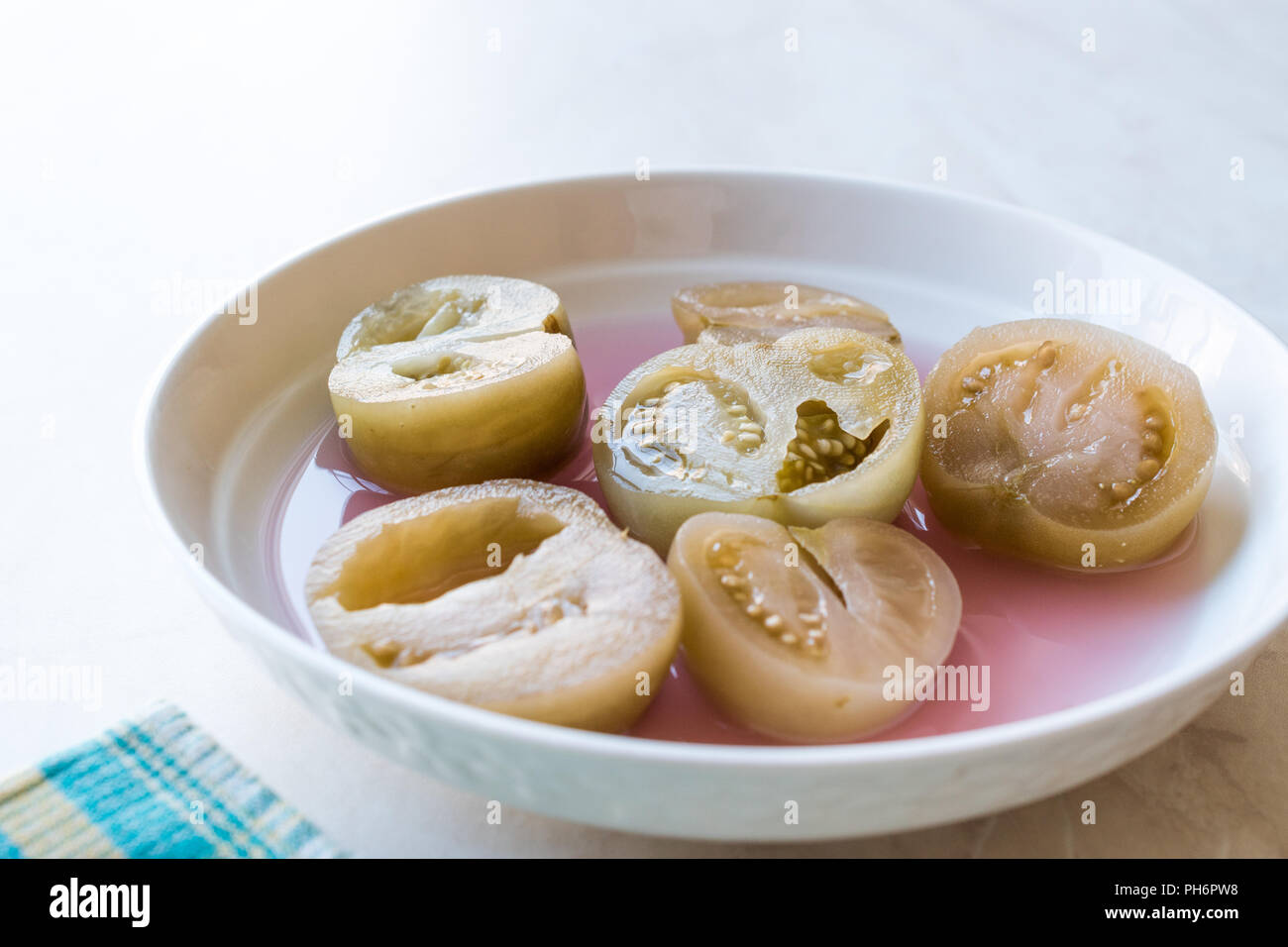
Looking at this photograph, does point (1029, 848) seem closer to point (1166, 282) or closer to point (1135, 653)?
point (1135, 653)

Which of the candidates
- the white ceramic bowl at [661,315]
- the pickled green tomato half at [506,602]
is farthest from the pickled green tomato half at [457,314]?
the pickled green tomato half at [506,602]

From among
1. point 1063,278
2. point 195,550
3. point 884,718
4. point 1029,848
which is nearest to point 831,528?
point 884,718

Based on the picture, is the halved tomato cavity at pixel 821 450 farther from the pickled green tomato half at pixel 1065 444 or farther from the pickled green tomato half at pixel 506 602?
the pickled green tomato half at pixel 506 602

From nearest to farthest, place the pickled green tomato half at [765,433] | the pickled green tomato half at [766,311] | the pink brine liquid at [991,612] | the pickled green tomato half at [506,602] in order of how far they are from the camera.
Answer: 1. the pickled green tomato half at [506,602]
2. the pink brine liquid at [991,612]
3. the pickled green tomato half at [765,433]
4. the pickled green tomato half at [766,311]

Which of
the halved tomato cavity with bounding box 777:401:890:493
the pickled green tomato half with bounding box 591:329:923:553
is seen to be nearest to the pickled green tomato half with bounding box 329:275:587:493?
the pickled green tomato half with bounding box 591:329:923:553

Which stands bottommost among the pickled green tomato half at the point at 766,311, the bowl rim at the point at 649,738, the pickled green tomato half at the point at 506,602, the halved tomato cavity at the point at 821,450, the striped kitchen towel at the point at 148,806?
the striped kitchen towel at the point at 148,806

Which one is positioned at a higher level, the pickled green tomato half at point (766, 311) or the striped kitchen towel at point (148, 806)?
the pickled green tomato half at point (766, 311)

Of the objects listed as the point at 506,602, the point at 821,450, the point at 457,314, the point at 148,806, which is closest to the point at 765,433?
the point at 821,450
